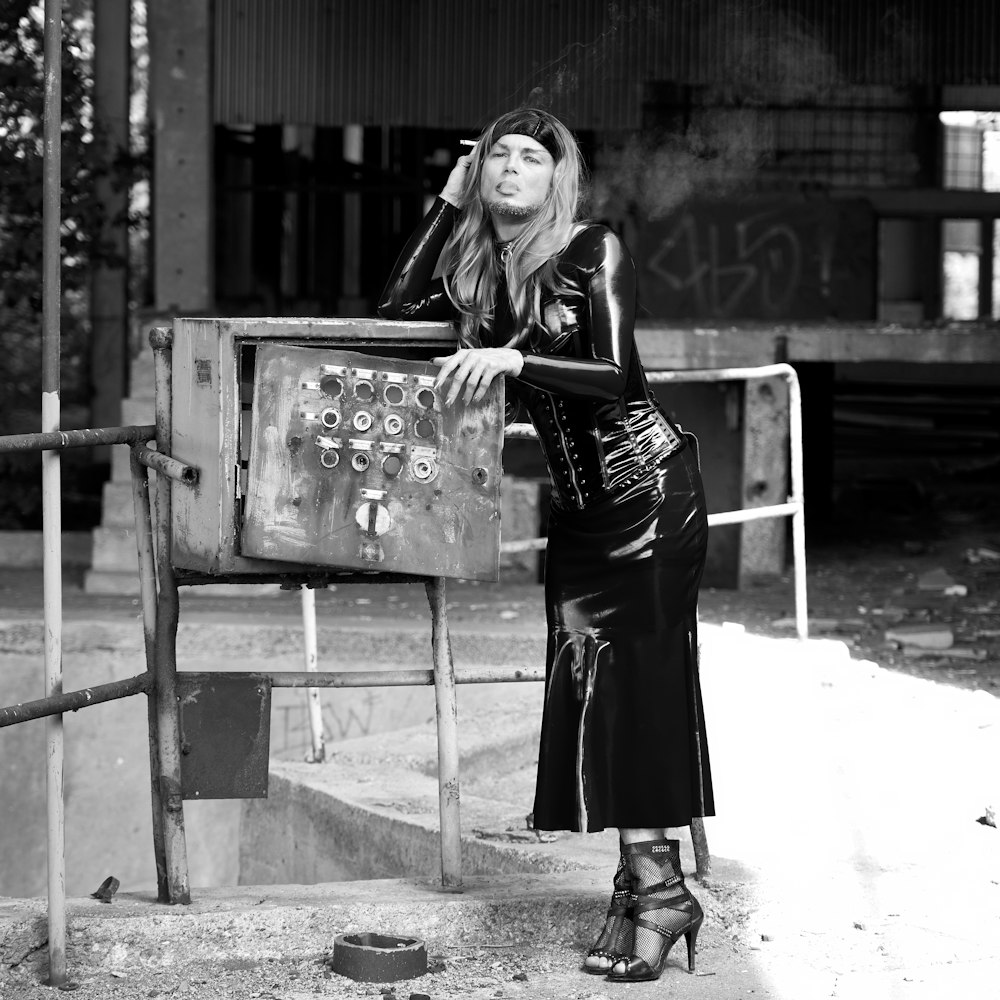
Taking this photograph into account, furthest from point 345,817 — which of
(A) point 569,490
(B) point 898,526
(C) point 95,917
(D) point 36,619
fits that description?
(B) point 898,526

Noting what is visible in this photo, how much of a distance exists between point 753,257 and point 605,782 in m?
8.04

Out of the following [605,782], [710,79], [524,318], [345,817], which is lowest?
[345,817]

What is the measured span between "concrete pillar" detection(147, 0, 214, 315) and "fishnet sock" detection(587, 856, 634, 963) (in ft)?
23.7

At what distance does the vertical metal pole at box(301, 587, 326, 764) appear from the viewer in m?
4.75

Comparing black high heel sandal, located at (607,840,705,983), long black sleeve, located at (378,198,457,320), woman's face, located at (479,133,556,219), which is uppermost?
woman's face, located at (479,133,556,219)

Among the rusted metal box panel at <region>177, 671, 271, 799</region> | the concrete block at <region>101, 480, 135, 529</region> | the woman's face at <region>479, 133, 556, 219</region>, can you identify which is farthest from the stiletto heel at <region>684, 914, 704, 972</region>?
the concrete block at <region>101, 480, 135, 529</region>

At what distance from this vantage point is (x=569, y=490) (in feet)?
10.4

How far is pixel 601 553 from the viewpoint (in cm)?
315

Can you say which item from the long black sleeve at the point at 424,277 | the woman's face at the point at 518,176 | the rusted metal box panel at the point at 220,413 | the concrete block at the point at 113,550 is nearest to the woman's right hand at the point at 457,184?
the long black sleeve at the point at 424,277

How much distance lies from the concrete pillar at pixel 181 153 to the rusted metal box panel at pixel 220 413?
22.4ft

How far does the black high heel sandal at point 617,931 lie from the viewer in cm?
317

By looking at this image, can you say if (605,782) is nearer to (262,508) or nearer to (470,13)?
(262,508)

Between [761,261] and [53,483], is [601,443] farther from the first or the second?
[761,261]

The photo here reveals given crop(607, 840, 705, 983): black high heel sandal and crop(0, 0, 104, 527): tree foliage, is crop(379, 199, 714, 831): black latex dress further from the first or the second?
crop(0, 0, 104, 527): tree foliage
